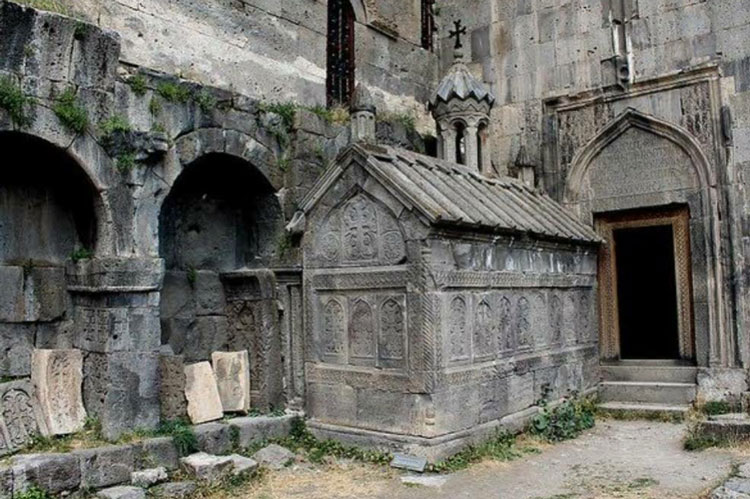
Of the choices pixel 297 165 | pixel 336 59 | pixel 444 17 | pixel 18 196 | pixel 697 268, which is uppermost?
pixel 444 17

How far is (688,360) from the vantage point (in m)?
8.52

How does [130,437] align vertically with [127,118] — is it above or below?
below

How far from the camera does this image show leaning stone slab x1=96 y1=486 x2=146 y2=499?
5.18 metres

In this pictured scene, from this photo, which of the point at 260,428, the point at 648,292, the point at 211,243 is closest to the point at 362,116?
the point at 211,243

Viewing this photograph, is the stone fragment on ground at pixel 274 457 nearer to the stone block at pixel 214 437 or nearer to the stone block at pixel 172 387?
the stone block at pixel 214 437

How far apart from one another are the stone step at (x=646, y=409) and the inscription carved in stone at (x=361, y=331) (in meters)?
3.42

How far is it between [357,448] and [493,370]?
147cm

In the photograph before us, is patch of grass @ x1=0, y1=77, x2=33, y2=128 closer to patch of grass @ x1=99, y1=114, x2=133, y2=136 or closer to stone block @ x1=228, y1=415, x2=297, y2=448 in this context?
patch of grass @ x1=99, y1=114, x2=133, y2=136

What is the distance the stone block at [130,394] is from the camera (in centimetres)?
573

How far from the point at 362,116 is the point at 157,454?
3.83 meters

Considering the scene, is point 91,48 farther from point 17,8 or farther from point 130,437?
point 130,437

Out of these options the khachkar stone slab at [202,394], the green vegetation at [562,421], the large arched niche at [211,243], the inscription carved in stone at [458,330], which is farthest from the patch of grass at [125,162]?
the green vegetation at [562,421]

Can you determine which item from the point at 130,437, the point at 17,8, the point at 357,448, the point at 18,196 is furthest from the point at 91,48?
the point at 357,448

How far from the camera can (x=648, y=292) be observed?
1039cm
